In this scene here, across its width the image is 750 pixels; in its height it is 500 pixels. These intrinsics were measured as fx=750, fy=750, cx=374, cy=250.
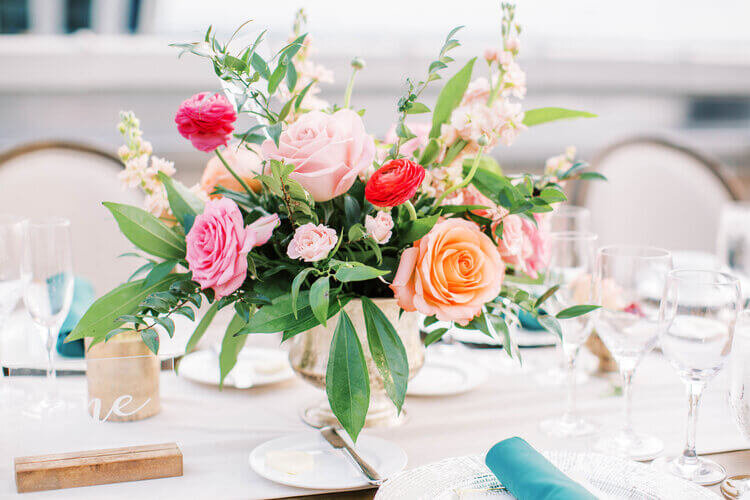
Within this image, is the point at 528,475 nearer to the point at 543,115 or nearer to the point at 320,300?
the point at 320,300

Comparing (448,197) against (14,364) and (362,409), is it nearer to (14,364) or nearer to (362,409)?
(362,409)

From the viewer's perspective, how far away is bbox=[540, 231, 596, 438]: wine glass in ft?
2.90

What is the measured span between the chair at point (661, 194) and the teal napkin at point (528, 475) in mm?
1337

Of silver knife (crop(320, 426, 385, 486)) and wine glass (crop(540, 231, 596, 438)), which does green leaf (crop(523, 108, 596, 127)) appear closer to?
wine glass (crop(540, 231, 596, 438))

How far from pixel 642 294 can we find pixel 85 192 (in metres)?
1.23

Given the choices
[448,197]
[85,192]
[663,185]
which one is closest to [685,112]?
[663,185]

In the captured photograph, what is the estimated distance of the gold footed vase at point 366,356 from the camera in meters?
0.84

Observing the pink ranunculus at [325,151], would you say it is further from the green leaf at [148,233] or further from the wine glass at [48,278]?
the wine glass at [48,278]

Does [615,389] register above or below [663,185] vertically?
below

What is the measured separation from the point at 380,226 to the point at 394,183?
6 centimetres

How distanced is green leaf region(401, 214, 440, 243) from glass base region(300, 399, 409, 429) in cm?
22

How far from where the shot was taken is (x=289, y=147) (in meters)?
0.74

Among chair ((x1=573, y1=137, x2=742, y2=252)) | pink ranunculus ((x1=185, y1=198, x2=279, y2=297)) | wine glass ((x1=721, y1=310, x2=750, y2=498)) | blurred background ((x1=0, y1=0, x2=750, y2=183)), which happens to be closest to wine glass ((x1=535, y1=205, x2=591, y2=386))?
wine glass ((x1=721, y1=310, x2=750, y2=498))

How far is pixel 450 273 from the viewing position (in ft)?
2.43
